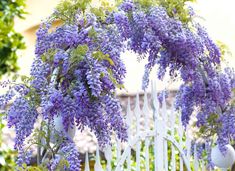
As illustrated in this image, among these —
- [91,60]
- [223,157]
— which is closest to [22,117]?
[91,60]

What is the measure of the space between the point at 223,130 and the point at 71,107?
113cm

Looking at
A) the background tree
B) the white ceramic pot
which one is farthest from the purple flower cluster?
the white ceramic pot

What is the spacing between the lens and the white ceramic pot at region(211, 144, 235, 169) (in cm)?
370

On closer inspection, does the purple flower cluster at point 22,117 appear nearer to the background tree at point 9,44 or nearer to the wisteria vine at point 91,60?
the wisteria vine at point 91,60

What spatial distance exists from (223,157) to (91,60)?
1260 mm

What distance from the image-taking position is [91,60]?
2756mm

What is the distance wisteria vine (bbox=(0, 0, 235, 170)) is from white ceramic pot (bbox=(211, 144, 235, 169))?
1.79ft

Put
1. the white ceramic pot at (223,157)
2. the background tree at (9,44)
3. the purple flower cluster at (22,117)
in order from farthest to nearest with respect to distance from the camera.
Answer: the white ceramic pot at (223,157) → the purple flower cluster at (22,117) → the background tree at (9,44)

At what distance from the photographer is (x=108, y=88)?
2795 mm

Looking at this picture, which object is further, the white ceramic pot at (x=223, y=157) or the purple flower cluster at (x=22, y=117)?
the white ceramic pot at (x=223, y=157)

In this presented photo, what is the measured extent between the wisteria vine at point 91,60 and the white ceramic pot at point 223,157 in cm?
55

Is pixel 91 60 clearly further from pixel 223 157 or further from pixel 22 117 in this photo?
pixel 223 157

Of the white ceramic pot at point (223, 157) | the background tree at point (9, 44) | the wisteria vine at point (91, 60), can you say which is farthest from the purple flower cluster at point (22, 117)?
the white ceramic pot at point (223, 157)

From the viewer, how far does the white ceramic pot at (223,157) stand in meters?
3.70
